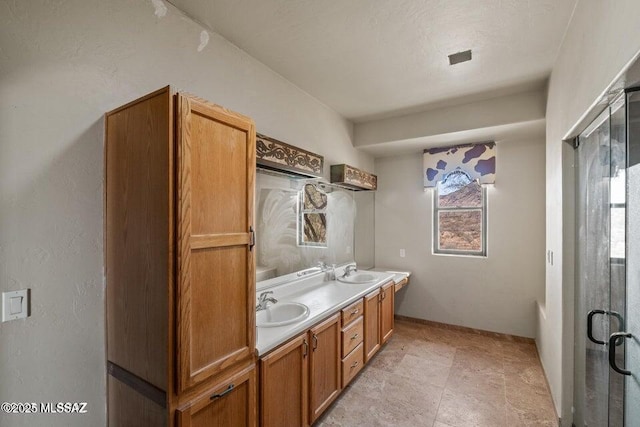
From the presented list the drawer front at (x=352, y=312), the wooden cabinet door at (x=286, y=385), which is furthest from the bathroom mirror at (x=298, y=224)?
the wooden cabinet door at (x=286, y=385)

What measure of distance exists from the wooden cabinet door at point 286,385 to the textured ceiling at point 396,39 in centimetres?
204

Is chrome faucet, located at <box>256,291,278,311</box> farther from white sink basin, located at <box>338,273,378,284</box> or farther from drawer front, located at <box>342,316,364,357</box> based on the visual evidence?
white sink basin, located at <box>338,273,378,284</box>

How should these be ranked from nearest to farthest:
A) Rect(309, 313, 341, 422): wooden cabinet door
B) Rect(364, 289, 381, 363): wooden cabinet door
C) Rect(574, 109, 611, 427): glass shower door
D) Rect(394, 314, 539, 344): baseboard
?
Rect(574, 109, 611, 427): glass shower door, Rect(309, 313, 341, 422): wooden cabinet door, Rect(364, 289, 381, 363): wooden cabinet door, Rect(394, 314, 539, 344): baseboard

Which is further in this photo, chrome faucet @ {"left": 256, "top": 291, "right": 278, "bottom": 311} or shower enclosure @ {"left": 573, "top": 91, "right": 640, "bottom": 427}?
chrome faucet @ {"left": 256, "top": 291, "right": 278, "bottom": 311}

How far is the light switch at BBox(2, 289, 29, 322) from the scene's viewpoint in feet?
3.76

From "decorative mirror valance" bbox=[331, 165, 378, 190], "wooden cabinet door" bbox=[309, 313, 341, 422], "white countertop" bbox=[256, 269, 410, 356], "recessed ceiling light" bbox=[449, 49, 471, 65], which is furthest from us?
"decorative mirror valance" bbox=[331, 165, 378, 190]

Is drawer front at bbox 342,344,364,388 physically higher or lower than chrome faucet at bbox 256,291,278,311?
lower

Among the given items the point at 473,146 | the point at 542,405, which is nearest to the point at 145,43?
the point at 473,146

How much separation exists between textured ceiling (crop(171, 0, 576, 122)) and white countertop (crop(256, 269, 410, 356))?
75.1 inches

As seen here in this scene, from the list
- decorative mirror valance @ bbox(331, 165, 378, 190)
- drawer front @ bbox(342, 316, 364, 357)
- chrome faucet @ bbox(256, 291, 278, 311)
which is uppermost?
decorative mirror valance @ bbox(331, 165, 378, 190)

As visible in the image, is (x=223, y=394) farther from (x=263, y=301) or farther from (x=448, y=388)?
(x=448, y=388)

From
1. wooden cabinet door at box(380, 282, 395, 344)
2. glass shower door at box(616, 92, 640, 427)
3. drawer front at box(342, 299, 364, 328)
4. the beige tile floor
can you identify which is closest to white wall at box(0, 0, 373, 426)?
drawer front at box(342, 299, 364, 328)

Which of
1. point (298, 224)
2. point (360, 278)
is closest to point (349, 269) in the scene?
point (360, 278)

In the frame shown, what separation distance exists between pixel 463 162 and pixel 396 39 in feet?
6.96
